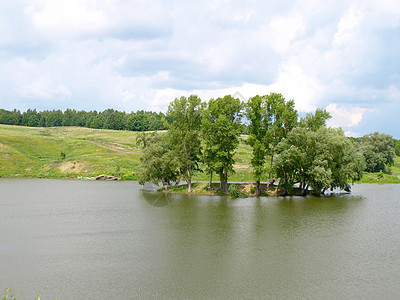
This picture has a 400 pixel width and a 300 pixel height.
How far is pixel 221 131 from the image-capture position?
66875 mm

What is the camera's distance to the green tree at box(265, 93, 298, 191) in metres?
67.8

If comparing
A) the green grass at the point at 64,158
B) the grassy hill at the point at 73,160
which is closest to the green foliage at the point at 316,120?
the grassy hill at the point at 73,160

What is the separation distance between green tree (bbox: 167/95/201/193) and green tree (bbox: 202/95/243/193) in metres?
3.46

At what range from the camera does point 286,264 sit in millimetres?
29000

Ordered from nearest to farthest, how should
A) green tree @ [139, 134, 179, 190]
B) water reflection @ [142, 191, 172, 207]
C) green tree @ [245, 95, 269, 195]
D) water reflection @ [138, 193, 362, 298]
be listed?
water reflection @ [138, 193, 362, 298], water reflection @ [142, 191, 172, 207], green tree @ [245, 95, 269, 195], green tree @ [139, 134, 179, 190]

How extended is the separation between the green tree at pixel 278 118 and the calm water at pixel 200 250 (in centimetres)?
1521

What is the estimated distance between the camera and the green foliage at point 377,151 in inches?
4661

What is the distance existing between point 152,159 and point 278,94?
29.7m

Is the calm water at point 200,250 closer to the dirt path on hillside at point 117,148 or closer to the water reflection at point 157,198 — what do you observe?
the water reflection at point 157,198

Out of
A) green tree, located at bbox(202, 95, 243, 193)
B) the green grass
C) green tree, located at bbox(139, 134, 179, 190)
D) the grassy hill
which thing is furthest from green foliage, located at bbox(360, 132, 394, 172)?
the green grass

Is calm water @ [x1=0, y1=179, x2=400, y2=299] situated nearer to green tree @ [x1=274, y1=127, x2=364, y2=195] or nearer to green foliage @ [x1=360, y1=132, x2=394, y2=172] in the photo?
green tree @ [x1=274, y1=127, x2=364, y2=195]

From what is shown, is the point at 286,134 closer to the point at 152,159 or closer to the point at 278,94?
the point at 278,94

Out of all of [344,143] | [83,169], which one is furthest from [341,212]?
[83,169]

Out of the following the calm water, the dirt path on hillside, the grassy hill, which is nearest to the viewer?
the calm water
